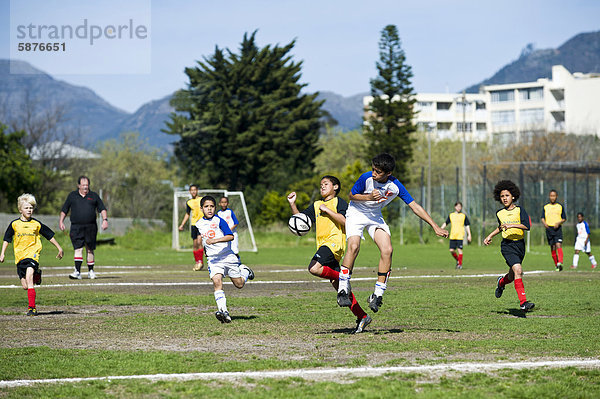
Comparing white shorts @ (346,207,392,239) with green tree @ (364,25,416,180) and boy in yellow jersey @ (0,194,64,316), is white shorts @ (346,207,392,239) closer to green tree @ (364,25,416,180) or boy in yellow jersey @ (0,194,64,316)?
boy in yellow jersey @ (0,194,64,316)

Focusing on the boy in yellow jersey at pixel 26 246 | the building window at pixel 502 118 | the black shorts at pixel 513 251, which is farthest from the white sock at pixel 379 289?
the building window at pixel 502 118

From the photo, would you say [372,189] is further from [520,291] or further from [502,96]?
[502,96]

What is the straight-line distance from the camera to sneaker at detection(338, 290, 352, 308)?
9508 mm

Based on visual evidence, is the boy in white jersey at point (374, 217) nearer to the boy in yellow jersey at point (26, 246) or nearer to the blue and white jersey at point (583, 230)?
the boy in yellow jersey at point (26, 246)

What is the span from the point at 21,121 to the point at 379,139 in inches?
1139

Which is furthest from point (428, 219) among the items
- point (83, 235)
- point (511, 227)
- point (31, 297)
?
point (83, 235)

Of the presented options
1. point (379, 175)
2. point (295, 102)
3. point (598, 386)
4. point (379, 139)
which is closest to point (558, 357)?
point (598, 386)

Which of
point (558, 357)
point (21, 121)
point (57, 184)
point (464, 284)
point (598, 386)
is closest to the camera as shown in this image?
point (598, 386)

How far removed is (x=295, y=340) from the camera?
30.7 feet

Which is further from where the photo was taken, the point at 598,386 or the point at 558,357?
the point at 558,357

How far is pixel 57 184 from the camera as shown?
64000mm

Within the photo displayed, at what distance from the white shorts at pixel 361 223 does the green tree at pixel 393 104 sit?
178ft

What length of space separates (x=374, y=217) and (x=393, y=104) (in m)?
55.2

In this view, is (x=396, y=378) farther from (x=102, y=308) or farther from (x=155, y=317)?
(x=102, y=308)
